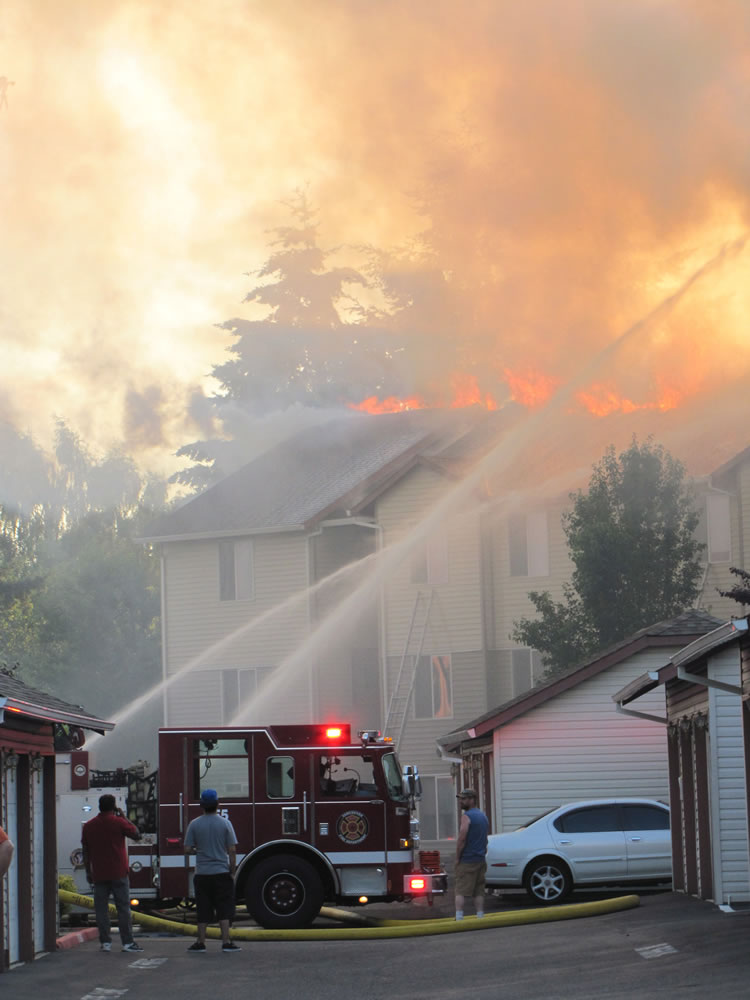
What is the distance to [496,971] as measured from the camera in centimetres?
1488

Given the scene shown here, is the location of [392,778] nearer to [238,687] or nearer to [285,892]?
[285,892]

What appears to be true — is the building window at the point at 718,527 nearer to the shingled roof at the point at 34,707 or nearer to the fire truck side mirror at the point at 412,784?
the fire truck side mirror at the point at 412,784

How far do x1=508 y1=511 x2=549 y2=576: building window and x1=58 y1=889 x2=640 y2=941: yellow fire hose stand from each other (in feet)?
71.5

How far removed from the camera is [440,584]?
137 feet

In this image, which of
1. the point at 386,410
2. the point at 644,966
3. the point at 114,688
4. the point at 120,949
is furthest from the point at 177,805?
the point at 114,688

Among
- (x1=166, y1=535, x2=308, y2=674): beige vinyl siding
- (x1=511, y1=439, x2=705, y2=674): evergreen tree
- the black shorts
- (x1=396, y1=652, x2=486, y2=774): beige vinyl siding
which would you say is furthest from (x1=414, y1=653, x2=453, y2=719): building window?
the black shorts

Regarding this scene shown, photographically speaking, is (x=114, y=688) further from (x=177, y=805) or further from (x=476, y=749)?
(x=177, y=805)

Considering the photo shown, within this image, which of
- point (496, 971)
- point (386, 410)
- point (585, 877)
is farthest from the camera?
point (386, 410)

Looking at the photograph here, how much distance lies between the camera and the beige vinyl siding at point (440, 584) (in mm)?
41594

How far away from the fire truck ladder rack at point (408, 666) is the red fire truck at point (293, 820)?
66.7 feet

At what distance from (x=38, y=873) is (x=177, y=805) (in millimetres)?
3797

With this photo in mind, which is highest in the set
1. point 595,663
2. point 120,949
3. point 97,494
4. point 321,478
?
point 97,494

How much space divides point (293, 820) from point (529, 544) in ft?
71.9

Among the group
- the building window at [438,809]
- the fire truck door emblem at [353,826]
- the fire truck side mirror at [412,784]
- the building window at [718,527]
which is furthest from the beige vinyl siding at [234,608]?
the fire truck side mirror at [412,784]
